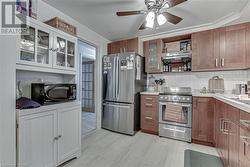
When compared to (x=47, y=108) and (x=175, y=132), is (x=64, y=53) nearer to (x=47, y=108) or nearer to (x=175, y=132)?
(x=47, y=108)

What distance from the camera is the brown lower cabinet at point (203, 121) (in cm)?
260

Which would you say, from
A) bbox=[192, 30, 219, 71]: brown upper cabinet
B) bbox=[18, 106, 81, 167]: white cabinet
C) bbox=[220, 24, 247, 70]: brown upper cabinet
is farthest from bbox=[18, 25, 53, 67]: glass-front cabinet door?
bbox=[220, 24, 247, 70]: brown upper cabinet

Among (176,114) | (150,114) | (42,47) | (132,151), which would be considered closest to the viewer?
(42,47)

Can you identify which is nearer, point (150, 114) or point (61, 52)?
point (61, 52)

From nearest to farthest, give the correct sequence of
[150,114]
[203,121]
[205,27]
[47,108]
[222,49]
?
[47,108]
[203,121]
[222,49]
[205,27]
[150,114]

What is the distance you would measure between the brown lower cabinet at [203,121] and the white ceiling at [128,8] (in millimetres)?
1597

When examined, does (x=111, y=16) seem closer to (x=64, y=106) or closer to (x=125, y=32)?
(x=125, y=32)

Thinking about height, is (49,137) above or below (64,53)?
below

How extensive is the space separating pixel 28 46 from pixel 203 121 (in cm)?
310

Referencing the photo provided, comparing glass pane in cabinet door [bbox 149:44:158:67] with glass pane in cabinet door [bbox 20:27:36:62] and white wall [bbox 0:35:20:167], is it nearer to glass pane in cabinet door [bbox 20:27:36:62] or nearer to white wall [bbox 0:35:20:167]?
glass pane in cabinet door [bbox 20:27:36:62]

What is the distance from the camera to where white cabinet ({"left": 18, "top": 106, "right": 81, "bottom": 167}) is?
1.46 meters

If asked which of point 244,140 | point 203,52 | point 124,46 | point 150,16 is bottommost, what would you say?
point 244,140

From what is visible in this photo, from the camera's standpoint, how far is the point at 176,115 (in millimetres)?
2930

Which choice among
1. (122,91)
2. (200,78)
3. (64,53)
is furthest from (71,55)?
(200,78)
